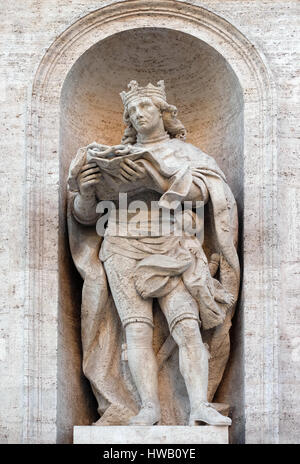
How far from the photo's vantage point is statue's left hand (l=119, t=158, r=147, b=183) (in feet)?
40.8

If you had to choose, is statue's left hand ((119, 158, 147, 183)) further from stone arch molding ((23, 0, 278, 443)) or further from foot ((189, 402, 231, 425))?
foot ((189, 402, 231, 425))

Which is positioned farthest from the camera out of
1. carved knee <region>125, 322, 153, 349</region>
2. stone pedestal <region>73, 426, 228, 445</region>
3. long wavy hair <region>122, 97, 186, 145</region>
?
long wavy hair <region>122, 97, 186, 145</region>

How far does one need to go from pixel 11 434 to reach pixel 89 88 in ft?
9.77

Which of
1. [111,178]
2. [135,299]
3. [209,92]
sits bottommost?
[135,299]

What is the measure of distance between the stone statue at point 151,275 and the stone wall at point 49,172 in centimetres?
40

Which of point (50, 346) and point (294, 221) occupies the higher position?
point (294, 221)

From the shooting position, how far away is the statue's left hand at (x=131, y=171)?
12445 millimetres

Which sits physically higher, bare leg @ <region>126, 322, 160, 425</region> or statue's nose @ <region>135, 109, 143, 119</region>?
statue's nose @ <region>135, 109, 143, 119</region>

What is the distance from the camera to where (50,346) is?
12.5 m

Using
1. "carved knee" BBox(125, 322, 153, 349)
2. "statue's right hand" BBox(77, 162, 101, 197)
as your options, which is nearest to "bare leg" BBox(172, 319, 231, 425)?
"carved knee" BBox(125, 322, 153, 349)

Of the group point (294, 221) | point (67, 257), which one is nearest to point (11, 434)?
point (67, 257)

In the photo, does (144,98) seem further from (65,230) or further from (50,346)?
(50,346)

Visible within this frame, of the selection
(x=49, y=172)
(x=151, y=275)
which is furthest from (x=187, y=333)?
(x=49, y=172)

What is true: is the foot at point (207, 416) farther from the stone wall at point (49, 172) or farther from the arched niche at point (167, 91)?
the arched niche at point (167, 91)
